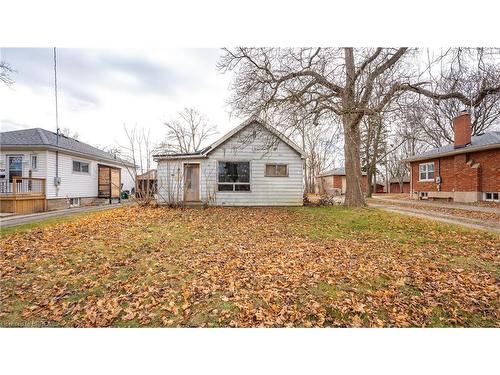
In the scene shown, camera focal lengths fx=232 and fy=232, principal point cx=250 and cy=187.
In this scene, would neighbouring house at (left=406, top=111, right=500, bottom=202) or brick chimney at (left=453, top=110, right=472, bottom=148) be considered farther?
brick chimney at (left=453, top=110, right=472, bottom=148)

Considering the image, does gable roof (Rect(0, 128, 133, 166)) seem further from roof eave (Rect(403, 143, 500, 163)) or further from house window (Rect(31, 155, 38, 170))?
roof eave (Rect(403, 143, 500, 163))

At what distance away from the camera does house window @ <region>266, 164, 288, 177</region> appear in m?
13.2

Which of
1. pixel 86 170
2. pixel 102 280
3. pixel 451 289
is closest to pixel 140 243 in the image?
pixel 102 280

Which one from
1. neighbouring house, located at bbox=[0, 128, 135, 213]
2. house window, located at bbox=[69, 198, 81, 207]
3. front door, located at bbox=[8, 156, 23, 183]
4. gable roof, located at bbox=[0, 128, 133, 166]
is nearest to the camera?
neighbouring house, located at bbox=[0, 128, 135, 213]

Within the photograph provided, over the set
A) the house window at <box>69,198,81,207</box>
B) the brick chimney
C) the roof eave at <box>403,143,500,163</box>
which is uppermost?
the brick chimney

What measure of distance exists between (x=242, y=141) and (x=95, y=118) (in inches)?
267

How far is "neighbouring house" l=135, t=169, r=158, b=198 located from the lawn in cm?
479

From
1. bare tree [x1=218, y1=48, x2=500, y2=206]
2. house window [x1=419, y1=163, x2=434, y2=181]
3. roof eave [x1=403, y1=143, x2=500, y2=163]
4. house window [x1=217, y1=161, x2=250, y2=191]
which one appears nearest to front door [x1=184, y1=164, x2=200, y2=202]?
house window [x1=217, y1=161, x2=250, y2=191]

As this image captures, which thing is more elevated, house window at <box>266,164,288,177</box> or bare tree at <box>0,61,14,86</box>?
bare tree at <box>0,61,14,86</box>

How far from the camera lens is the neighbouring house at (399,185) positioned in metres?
37.1

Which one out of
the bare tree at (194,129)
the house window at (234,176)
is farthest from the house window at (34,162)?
the bare tree at (194,129)

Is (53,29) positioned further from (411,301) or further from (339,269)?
(411,301)

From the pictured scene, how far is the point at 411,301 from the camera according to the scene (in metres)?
3.24

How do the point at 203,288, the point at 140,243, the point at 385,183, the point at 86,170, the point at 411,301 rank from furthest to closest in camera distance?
the point at 385,183, the point at 86,170, the point at 140,243, the point at 203,288, the point at 411,301
